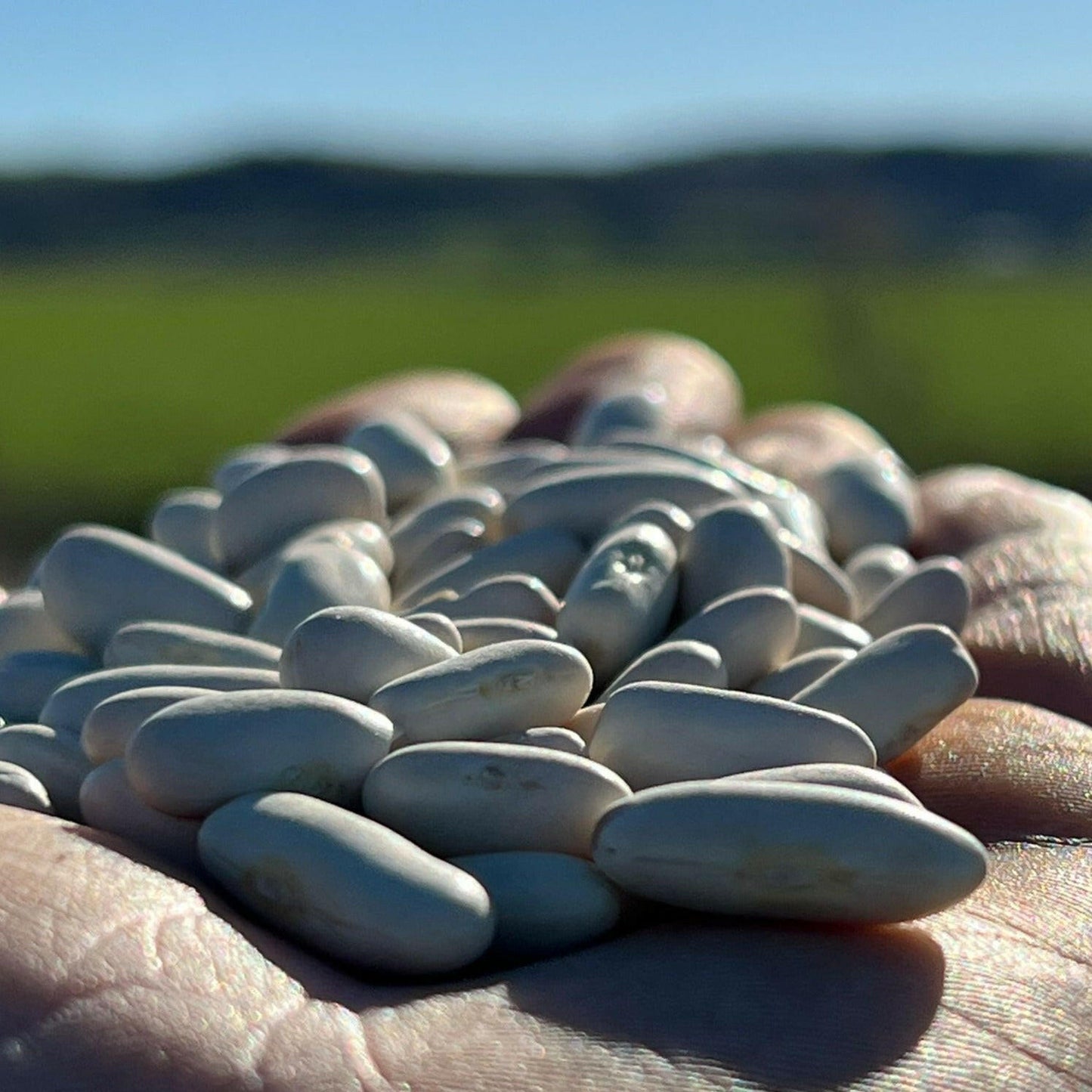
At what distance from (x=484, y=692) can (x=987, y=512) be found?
0.92 meters

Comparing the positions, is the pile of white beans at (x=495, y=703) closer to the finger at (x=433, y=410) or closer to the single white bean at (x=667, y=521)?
the single white bean at (x=667, y=521)

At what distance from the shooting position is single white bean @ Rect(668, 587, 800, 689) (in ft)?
3.68

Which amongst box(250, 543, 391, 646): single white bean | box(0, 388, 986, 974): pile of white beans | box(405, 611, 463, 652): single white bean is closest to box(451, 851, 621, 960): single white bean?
box(0, 388, 986, 974): pile of white beans

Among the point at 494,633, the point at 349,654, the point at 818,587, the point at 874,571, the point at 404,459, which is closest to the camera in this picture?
the point at 349,654

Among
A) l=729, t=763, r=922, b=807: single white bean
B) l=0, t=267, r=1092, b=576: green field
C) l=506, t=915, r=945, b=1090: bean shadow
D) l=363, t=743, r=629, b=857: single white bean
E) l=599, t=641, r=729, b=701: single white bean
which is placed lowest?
l=0, t=267, r=1092, b=576: green field

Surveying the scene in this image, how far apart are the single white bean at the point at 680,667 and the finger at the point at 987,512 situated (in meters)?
0.64

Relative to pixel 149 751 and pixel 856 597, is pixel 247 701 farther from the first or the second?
pixel 856 597

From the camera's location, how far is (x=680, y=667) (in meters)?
1.05

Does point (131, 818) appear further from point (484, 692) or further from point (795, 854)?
point (795, 854)

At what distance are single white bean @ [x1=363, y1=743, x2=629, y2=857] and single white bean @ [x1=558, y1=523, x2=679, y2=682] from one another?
0.23 metres

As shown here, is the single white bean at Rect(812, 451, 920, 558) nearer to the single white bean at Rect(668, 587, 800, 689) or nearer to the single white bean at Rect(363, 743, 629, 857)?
the single white bean at Rect(668, 587, 800, 689)

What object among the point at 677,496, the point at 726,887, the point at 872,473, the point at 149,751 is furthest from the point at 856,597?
the point at 149,751

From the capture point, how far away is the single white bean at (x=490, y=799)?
898 millimetres

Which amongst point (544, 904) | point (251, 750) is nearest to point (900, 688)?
point (544, 904)
